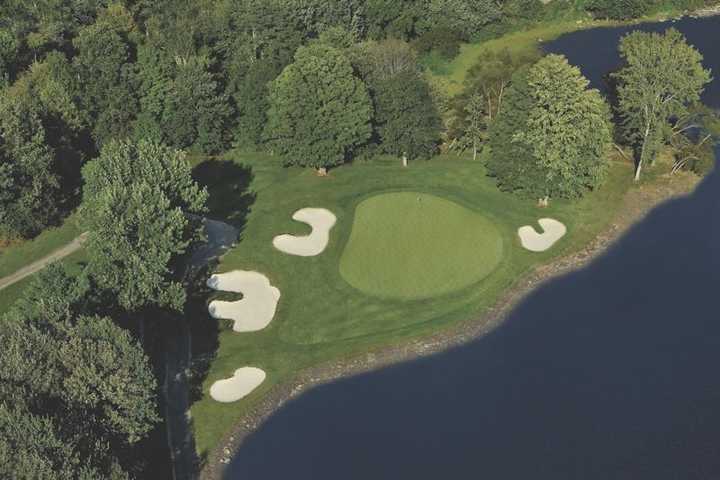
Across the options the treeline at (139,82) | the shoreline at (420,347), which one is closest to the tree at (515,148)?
the treeline at (139,82)

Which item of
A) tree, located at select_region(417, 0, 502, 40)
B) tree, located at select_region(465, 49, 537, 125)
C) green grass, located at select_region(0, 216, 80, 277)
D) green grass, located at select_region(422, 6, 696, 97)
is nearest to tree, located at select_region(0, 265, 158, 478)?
green grass, located at select_region(0, 216, 80, 277)

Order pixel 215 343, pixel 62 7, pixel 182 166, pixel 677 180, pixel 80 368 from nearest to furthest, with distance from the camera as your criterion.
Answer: pixel 80 368, pixel 215 343, pixel 182 166, pixel 677 180, pixel 62 7

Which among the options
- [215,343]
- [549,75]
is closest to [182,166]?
[215,343]

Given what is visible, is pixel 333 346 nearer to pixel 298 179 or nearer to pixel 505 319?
pixel 505 319

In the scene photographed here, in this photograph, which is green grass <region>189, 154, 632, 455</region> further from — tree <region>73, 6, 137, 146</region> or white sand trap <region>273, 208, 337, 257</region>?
tree <region>73, 6, 137, 146</region>

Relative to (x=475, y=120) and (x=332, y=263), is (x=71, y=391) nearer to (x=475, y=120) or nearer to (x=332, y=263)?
(x=332, y=263)

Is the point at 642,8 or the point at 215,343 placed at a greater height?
the point at 642,8
